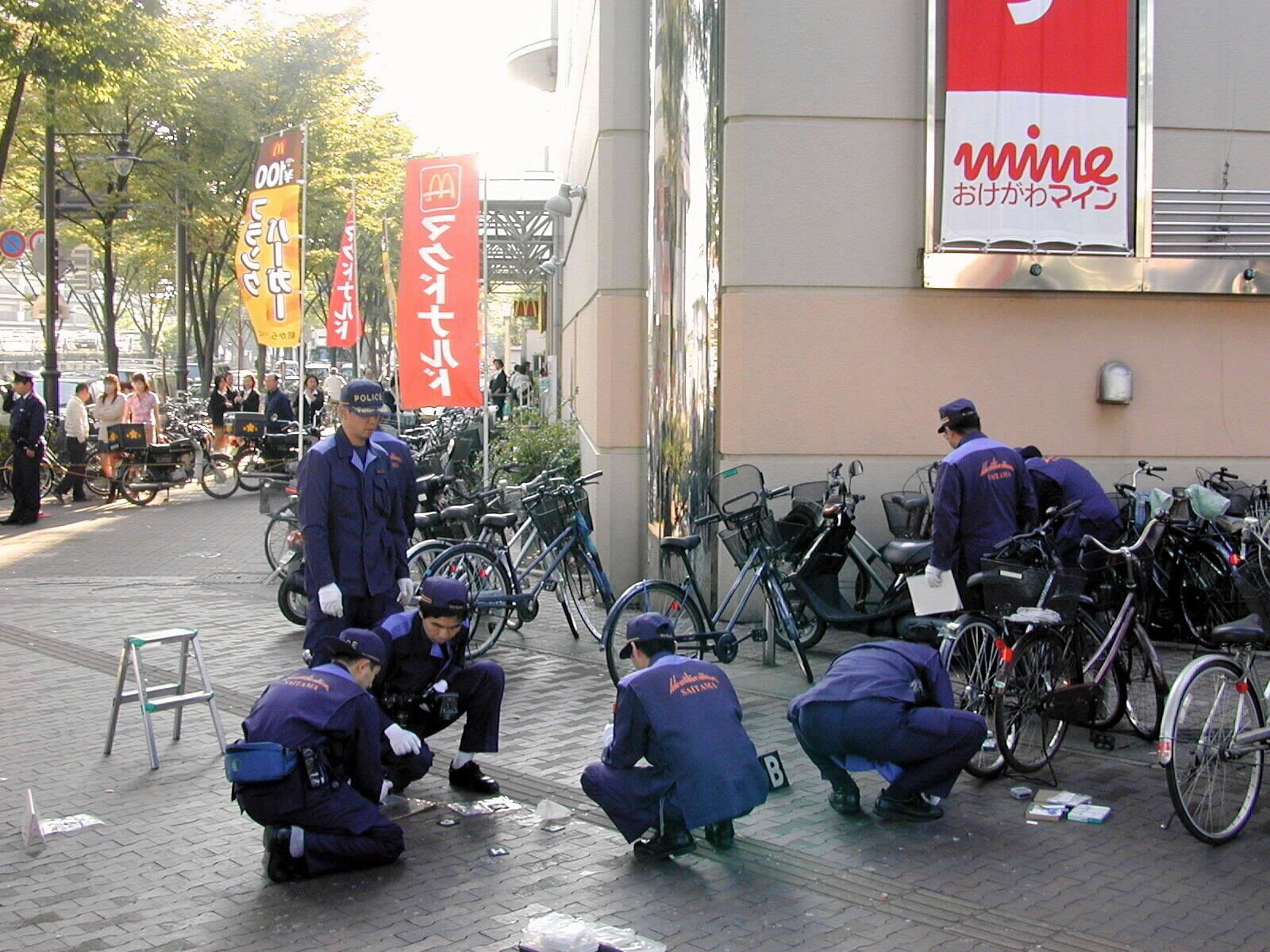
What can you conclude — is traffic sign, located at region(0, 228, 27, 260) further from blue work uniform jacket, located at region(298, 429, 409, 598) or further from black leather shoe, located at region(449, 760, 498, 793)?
black leather shoe, located at region(449, 760, 498, 793)

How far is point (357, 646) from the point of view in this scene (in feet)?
18.0

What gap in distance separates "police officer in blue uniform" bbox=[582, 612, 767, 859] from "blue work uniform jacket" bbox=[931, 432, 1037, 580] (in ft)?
7.45

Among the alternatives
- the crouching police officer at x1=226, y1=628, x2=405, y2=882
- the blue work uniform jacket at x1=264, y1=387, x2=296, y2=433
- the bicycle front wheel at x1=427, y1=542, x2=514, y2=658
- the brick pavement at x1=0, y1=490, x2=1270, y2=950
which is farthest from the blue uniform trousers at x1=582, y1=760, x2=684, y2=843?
the blue work uniform jacket at x1=264, y1=387, x2=296, y2=433

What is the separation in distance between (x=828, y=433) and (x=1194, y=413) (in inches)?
111

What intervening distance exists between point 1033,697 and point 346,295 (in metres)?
17.3

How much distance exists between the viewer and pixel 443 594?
6.06 meters

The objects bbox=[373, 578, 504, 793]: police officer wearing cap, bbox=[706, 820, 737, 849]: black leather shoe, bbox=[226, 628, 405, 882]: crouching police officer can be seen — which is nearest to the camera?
bbox=[226, 628, 405, 882]: crouching police officer

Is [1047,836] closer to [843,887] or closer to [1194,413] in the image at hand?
[843,887]

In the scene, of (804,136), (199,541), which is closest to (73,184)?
(199,541)

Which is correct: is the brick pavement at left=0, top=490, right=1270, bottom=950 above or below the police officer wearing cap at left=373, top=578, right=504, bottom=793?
below

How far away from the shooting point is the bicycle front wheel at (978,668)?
640cm

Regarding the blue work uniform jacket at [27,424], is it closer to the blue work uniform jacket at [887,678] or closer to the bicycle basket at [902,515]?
the bicycle basket at [902,515]

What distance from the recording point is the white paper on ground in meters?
7.34

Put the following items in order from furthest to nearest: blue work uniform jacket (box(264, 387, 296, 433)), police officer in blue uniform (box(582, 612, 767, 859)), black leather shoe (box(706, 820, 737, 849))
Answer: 1. blue work uniform jacket (box(264, 387, 296, 433))
2. black leather shoe (box(706, 820, 737, 849))
3. police officer in blue uniform (box(582, 612, 767, 859))
